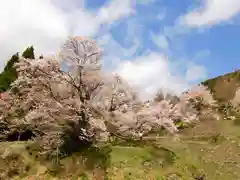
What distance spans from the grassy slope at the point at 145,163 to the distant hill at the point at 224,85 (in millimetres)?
15688

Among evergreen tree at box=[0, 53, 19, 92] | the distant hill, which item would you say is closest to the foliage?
evergreen tree at box=[0, 53, 19, 92]

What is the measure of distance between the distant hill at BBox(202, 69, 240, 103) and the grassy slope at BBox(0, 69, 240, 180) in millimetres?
15688

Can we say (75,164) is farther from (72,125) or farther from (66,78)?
(66,78)

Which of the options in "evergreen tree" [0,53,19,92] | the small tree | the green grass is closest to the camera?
the green grass

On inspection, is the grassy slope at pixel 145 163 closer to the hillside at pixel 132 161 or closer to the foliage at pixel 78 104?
the hillside at pixel 132 161

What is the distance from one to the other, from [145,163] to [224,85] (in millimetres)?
25379

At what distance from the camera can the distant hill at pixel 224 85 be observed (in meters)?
41.9

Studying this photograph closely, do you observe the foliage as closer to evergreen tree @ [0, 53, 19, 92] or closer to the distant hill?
evergreen tree @ [0, 53, 19, 92]

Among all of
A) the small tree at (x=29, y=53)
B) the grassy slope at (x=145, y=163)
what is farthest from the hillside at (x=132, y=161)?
the small tree at (x=29, y=53)

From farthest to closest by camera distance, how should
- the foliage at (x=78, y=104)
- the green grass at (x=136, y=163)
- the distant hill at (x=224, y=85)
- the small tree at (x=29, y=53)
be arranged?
the small tree at (x=29, y=53) < the distant hill at (x=224, y=85) < the foliage at (x=78, y=104) < the green grass at (x=136, y=163)

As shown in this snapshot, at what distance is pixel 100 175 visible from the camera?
2081cm

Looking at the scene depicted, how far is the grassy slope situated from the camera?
2091 centimetres

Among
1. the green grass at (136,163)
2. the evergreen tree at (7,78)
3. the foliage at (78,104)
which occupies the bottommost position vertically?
the green grass at (136,163)

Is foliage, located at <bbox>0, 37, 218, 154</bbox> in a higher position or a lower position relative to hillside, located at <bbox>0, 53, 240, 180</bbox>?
higher
